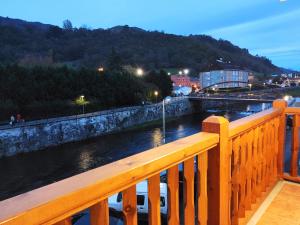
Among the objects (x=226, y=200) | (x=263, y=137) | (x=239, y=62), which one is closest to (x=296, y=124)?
(x=263, y=137)

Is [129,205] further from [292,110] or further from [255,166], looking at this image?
[292,110]

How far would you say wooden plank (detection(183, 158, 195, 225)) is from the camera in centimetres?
165

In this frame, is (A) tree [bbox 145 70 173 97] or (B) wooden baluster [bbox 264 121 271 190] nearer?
(B) wooden baluster [bbox 264 121 271 190]

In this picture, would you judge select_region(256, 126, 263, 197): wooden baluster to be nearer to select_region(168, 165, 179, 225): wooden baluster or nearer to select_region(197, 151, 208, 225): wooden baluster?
select_region(197, 151, 208, 225): wooden baluster

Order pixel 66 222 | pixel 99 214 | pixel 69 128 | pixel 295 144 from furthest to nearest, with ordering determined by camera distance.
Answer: pixel 69 128 < pixel 295 144 < pixel 99 214 < pixel 66 222

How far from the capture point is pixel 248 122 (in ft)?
7.86

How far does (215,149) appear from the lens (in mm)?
1913

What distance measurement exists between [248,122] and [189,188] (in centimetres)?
96

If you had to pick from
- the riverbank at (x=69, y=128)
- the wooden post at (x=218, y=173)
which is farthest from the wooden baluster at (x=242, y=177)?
the riverbank at (x=69, y=128)

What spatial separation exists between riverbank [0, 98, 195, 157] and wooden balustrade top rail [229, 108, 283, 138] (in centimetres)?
2496

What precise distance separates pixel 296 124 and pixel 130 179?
2859mm

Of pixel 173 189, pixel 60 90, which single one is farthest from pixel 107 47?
pixel 173 189

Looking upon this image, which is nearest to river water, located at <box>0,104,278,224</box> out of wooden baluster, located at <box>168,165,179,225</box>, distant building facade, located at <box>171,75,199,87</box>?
wooden baluster, located at <box>168,165,179,225</box>

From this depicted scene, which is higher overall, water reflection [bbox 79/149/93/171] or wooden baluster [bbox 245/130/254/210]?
wooden baluster [bbox 245/130/254/210]
